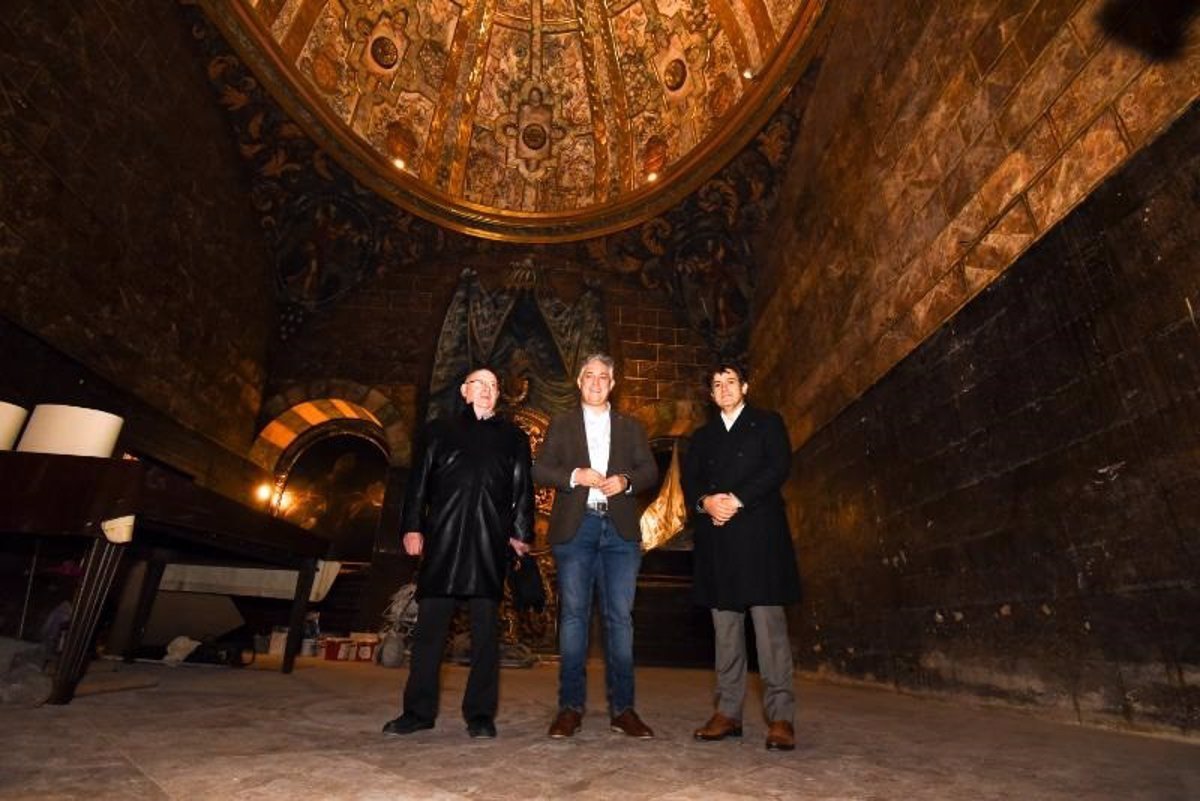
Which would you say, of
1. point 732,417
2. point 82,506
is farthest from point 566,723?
point 82,506

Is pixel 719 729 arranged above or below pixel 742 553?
below

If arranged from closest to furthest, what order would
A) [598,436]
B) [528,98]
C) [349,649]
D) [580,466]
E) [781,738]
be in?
[781,738]
[580,466]
[598,436]
[349,649]
[528,98]

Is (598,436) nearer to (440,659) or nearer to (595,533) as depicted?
(595,533)

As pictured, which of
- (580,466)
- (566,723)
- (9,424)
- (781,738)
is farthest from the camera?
(580,466)

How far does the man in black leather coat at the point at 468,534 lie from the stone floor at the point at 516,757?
0.20m

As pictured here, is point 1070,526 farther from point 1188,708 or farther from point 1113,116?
point 1113,116

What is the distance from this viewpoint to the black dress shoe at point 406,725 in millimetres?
2629

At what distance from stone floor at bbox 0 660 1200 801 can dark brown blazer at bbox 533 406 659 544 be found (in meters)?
0.93

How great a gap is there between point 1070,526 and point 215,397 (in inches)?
386

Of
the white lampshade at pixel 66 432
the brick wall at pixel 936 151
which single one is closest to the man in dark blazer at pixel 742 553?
the brick wall at pixel 936 151

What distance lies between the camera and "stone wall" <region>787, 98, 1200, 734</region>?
3008 mm

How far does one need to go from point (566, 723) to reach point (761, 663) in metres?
0.92

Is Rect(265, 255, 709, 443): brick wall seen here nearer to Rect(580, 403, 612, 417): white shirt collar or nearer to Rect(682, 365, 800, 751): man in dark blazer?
Rect(580, 403, 612, 417): white shirt collar

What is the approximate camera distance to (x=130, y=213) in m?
6.96
